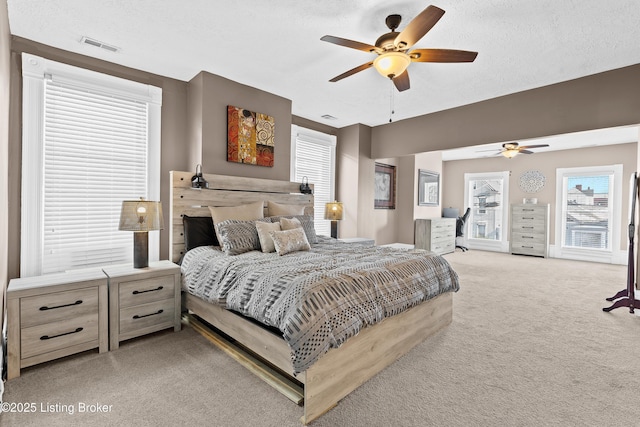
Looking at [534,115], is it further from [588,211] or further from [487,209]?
[487,209]

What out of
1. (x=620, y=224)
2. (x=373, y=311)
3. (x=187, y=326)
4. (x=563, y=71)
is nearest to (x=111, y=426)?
(x=187, y=326)

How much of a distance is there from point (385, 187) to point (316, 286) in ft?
17.1

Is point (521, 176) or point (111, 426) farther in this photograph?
point (521, 176)

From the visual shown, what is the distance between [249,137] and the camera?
4.02 meters

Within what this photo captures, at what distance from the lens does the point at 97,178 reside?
10.6 feet

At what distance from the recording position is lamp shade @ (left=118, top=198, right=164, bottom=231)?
8.98 feet

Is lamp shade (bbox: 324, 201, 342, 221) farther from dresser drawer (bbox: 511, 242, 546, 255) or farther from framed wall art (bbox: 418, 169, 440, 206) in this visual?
dresser drawer (bbox: 511, 242, 546, 255)

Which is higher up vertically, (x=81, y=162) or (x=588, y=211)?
(x=81, y=162)

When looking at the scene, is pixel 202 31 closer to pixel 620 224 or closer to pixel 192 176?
pixel 192 176

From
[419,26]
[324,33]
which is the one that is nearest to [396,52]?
[419,26]

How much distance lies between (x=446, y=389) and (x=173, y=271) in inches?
93.9

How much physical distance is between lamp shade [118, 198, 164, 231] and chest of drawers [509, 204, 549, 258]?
310 inches

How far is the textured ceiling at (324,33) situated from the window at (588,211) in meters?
4.60

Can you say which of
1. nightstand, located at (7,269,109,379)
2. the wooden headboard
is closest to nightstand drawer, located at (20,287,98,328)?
nightstand, located at (7,269,109,379)
